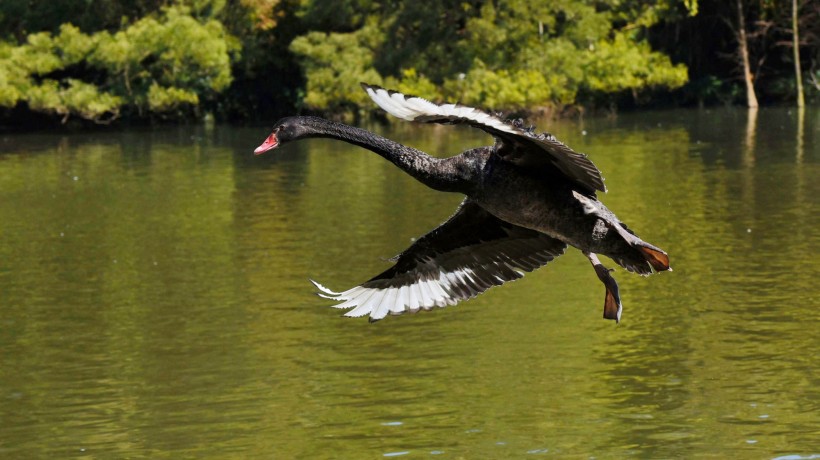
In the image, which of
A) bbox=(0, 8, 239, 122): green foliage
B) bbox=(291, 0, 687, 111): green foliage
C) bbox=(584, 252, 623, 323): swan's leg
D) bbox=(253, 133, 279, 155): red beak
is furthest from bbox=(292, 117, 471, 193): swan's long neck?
bbox=(0, 8, 239, 122): green foliage

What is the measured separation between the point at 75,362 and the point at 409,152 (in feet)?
31.0

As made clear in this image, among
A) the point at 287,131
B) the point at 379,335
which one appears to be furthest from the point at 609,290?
the point at 379,335

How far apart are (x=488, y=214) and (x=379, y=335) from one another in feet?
27.9

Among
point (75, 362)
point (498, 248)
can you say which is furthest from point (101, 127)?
point (498, 248)

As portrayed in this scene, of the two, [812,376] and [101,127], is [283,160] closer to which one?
[101,127]

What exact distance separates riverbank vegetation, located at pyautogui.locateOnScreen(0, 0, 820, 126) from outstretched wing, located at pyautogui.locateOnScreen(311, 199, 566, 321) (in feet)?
121

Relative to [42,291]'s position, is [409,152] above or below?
above

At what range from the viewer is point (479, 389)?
568 inches

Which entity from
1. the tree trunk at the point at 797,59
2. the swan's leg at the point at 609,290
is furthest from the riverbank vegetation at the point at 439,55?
the swan's leg at the point at 609,290

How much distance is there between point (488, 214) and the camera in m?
8.91

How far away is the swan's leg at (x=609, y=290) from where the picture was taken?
8328 millimetres

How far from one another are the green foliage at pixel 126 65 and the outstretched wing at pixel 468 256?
39711 millimetres

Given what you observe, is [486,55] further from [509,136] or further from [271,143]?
[509,136]

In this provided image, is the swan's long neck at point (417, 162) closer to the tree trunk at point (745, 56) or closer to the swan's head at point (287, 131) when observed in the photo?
the swan's head at point (287, 131)
